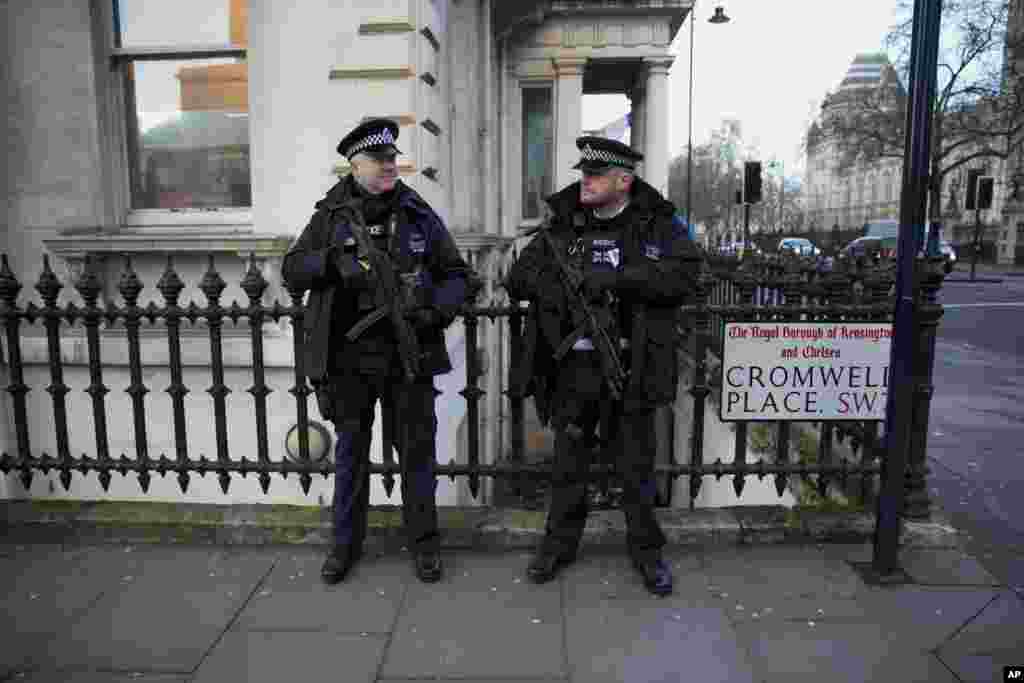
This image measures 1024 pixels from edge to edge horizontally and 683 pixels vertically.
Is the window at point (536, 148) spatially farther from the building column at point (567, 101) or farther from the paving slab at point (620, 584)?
the paving slab at point (620, 584)

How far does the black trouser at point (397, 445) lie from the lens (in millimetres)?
3779

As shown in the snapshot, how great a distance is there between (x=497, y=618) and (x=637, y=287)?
155cm

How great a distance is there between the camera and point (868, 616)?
3.43 meters

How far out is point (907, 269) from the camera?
11.7ft

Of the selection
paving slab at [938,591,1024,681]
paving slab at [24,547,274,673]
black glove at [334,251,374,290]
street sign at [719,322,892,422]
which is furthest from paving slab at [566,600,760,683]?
black glove at [334,251,374,290]

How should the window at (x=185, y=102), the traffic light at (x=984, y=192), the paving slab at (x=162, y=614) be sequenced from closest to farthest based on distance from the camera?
the paving slab at (x=162, y=614) < the window at (x=185, y=102) < the traffic light at (x=984, y=192)

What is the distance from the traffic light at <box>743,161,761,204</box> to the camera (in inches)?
805

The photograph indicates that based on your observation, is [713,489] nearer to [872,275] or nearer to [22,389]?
[872,275]

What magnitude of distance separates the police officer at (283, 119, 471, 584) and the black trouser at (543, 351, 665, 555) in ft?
1.98

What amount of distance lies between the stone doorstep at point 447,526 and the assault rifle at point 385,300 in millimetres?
1075

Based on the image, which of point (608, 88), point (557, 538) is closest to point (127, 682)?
point (557, 538)

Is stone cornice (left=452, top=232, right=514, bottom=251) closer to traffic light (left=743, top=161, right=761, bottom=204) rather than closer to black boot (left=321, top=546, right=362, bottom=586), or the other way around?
black boot (left=321, top=546, right=362, bottom=586)

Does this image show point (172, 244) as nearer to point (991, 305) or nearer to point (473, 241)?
point (473, 241)

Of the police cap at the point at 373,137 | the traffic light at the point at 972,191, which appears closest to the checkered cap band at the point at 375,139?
the police cap at the point at 373,137
